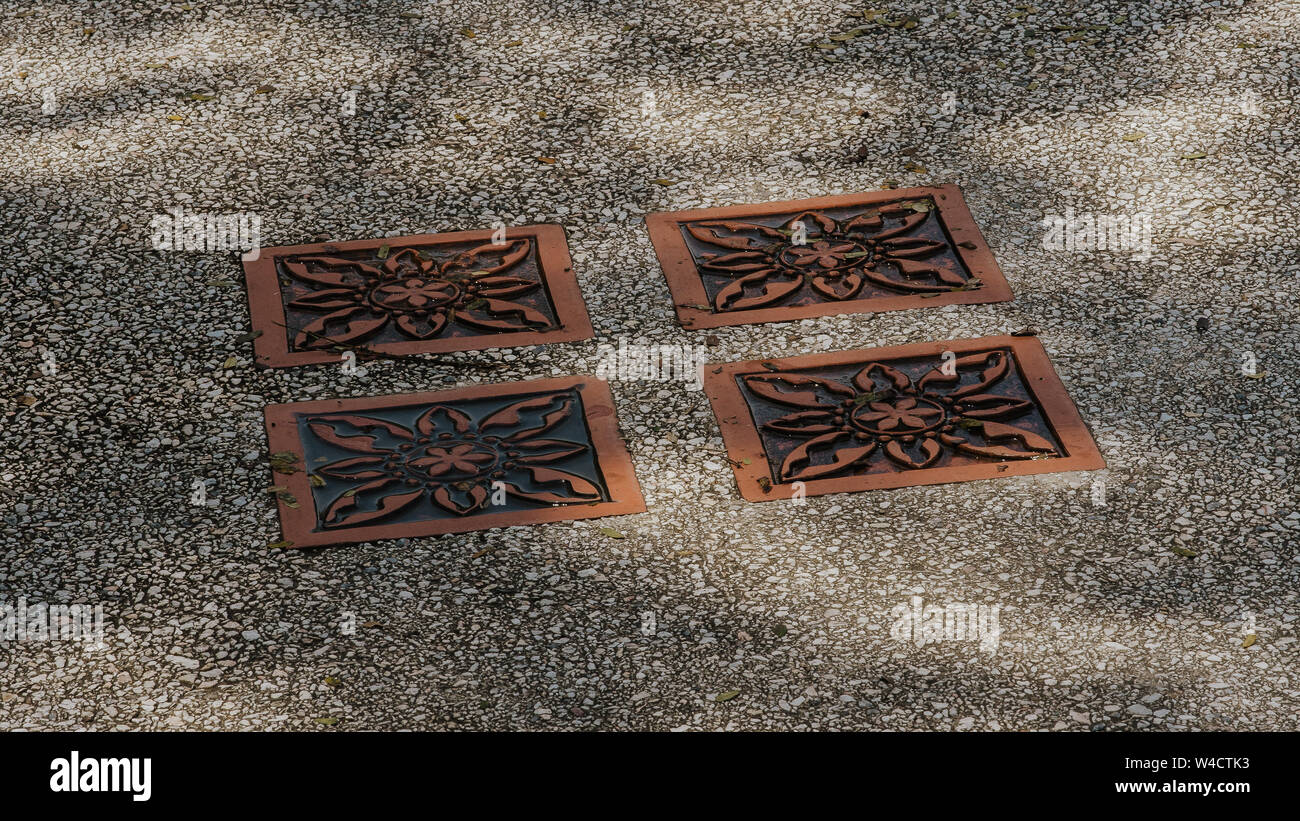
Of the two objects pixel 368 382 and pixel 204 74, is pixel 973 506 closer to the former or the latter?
pixel 368 382

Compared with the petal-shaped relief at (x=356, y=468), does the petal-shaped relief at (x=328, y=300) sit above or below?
above

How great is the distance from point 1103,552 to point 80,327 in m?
2.71

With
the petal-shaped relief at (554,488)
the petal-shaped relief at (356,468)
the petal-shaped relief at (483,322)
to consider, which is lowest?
the petal-shaped relief at (356,468)

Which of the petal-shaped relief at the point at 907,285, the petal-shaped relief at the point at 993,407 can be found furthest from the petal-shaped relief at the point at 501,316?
the petal-shaped relief at the point at 993,407

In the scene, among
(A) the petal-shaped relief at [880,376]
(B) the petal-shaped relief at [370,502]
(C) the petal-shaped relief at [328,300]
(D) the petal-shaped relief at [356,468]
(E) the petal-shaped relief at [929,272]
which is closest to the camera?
(B) the petal-shaped relief at [370,502]

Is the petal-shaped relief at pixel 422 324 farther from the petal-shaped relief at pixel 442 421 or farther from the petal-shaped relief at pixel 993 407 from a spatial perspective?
the petal-shaped relief at pixel 993 407

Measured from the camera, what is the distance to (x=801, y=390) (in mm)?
3773

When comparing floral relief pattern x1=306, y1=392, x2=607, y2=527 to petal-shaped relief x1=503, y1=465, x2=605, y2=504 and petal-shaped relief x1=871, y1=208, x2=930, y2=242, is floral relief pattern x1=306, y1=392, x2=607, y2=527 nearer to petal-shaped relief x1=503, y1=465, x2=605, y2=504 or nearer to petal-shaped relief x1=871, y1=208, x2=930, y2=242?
petal-shaped relief x1=503, y1=465, x2=605, y2=504

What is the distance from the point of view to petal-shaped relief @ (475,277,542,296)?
4.08m

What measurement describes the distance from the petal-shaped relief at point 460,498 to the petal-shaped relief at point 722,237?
1188 mm

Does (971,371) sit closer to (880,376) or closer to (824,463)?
(880,376)

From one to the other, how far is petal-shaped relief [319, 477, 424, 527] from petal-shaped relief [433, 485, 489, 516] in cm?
5

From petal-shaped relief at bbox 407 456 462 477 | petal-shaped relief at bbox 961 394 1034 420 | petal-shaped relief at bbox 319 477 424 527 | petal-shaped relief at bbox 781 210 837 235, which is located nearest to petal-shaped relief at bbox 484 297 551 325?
petal-shaped relief at bbox 407 456 462 477

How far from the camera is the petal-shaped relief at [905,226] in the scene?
168 inches
